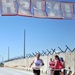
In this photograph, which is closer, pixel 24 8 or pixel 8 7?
pixel 8 7

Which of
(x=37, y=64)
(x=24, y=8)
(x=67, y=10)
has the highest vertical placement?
(x=24, y=8)

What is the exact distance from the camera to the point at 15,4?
2186cm

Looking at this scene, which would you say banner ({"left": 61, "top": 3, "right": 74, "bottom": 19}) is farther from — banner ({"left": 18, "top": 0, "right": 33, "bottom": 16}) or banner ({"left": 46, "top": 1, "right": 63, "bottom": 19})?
banner ({"left": 18, "top": 0, "right": 33, "bottom": 16})

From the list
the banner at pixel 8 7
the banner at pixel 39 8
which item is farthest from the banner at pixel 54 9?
the banner at pixel 8 7

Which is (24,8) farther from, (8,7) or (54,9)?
(54,9)

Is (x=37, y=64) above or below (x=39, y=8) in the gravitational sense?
below

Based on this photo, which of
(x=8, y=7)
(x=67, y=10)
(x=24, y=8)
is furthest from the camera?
(x=67, y=10)

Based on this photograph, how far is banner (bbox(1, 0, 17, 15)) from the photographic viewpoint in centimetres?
2145

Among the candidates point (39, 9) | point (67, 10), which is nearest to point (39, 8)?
point (39, 9)

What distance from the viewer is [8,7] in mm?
21641

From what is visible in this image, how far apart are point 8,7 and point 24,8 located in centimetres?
105

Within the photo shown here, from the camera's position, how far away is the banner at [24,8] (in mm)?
21897

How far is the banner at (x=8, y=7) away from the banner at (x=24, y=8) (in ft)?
1.21

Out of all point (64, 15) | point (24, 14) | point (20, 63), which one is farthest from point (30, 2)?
point (20, 63)
